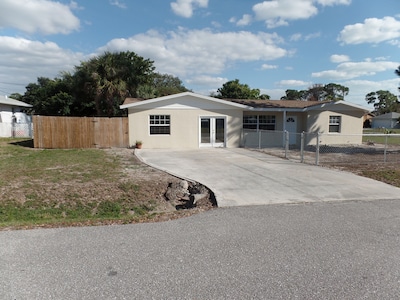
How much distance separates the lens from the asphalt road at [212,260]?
109 inches

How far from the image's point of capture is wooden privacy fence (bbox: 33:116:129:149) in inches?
660

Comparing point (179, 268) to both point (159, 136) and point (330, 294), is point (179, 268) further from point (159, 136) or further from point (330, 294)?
point (159, 136)

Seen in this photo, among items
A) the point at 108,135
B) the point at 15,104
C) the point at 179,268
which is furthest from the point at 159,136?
the point at 15,104

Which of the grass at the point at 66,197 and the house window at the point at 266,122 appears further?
the house window at the point at 266,122

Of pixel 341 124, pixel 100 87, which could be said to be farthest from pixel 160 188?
pixel 100 87

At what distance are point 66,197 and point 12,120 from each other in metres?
27.2

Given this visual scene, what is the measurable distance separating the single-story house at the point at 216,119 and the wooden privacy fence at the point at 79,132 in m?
0.92

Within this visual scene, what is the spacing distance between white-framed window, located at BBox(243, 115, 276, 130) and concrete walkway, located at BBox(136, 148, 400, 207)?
8.29 m

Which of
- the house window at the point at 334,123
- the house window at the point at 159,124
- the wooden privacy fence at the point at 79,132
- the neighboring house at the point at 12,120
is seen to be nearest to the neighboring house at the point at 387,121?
the house window at the point at 334,123

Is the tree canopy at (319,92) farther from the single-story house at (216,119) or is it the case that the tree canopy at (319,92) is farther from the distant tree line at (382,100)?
the single-story house at (216,119)

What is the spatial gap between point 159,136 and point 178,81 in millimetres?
39973

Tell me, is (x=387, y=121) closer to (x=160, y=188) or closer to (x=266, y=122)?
(x=266, y=122)

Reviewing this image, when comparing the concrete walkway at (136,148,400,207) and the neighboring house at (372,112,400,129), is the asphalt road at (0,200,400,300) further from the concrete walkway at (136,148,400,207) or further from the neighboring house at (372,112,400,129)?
the neighboring house at (372,112,400,129)

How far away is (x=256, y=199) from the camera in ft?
20.6
